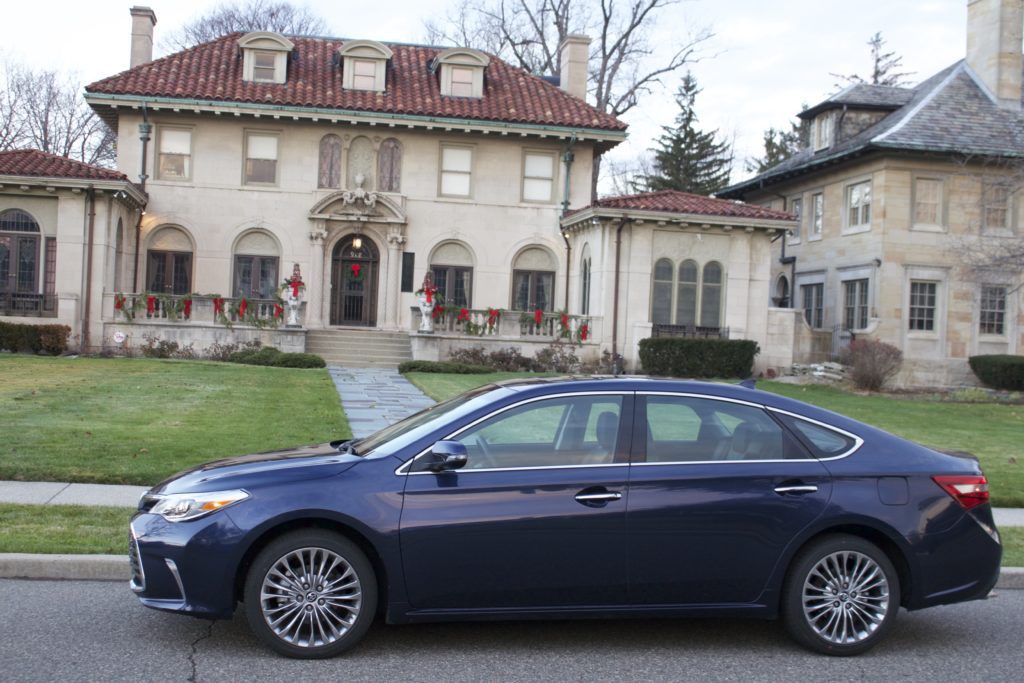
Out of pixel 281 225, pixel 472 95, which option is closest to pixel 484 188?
pixel 472 95

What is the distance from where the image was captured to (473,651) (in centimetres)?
610

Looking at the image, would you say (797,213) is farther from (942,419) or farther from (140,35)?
(140,35)

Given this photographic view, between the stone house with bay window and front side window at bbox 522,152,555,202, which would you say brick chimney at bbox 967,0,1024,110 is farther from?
front side window at bbox 522,152,555,202

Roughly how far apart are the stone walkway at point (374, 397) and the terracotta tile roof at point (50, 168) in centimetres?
765

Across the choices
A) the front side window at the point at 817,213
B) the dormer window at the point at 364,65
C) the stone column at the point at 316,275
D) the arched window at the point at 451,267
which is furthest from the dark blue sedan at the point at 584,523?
the front side window at the point at 817,213

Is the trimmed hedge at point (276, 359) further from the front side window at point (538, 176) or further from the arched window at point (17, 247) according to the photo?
the front side window at point (538, 176)

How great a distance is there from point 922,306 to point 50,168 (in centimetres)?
2480

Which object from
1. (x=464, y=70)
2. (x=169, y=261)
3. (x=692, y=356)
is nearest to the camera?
(x=692, y=356)

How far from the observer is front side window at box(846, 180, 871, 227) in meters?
33.0

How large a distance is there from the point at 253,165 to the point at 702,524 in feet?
89.6

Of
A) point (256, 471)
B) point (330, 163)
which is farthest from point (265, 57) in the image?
point (256, 471)

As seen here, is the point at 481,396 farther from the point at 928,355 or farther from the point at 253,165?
the point at 928,355

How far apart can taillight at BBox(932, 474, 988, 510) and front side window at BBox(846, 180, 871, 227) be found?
2802 cm

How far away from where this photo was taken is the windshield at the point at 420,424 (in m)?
6.24
